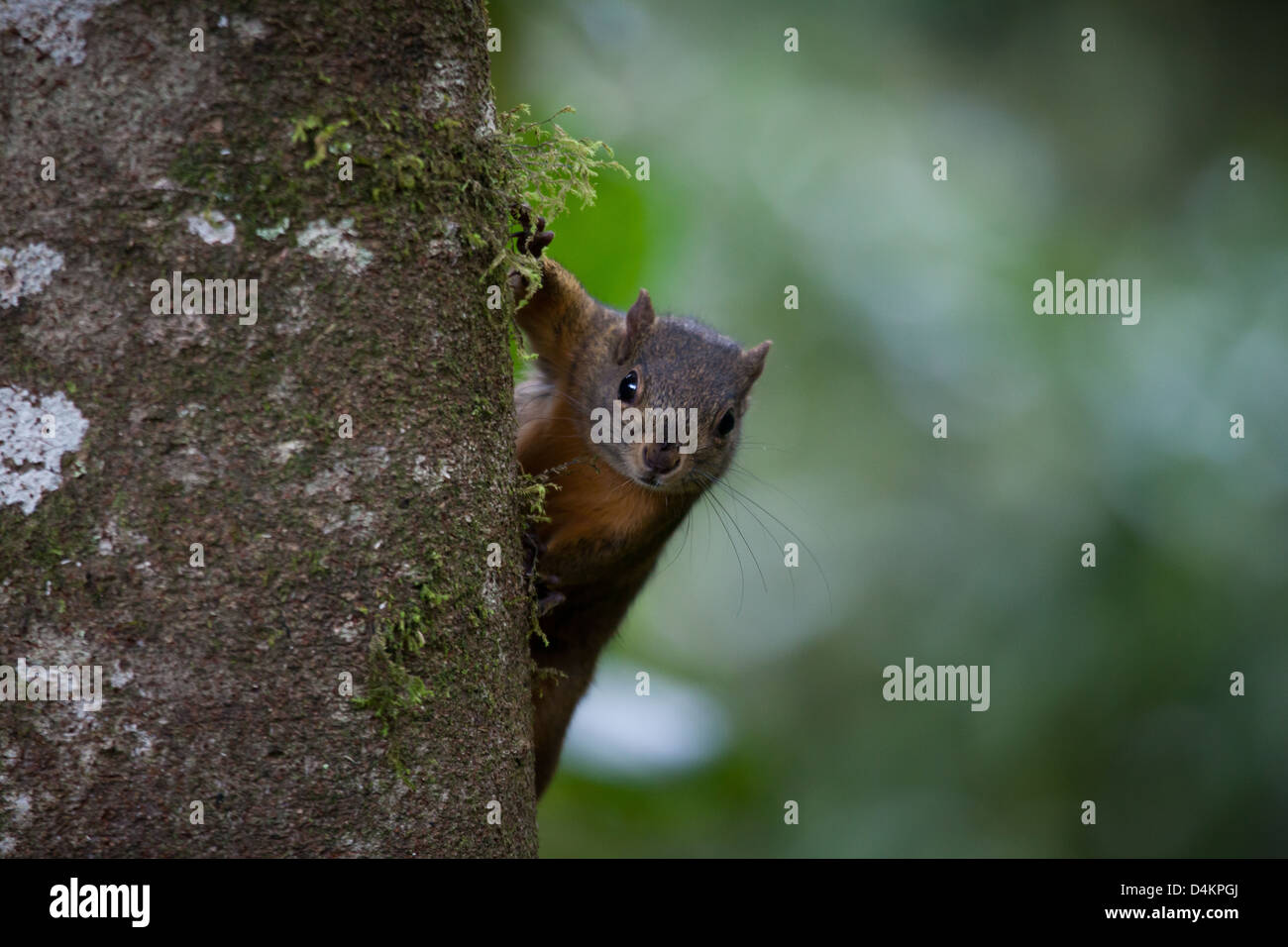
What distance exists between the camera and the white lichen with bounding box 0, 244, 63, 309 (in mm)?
2076

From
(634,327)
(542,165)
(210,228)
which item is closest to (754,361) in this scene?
(634,327)

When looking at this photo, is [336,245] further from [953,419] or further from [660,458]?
[953,419]

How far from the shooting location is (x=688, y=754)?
4.19 m

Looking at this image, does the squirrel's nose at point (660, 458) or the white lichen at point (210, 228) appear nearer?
the white lichen at point (210, 228)

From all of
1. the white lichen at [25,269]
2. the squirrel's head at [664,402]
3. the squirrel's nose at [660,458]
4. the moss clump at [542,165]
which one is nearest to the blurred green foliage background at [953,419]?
the squirrel's head at [664,402]

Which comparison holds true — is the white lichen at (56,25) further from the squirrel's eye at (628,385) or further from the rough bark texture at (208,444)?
the squirrel's eye at (628,385)

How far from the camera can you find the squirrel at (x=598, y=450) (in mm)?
4418

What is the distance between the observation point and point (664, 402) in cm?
445

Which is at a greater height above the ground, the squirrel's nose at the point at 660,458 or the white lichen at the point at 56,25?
the white lichen at the point at 56,25

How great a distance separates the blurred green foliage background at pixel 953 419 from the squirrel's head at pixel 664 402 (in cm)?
29

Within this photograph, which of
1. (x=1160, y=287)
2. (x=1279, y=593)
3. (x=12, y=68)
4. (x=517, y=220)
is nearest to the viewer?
(x=12, y=68)
